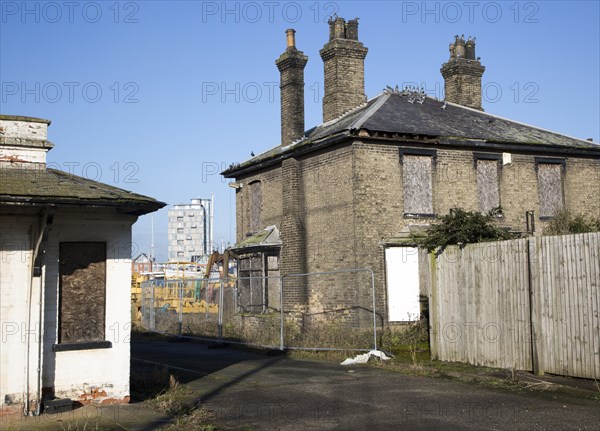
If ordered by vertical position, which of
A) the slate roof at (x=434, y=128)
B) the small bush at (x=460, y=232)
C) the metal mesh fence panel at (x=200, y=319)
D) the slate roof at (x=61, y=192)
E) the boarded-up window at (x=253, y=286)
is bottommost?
the metal mesh fence panel at (x=200, y=319)

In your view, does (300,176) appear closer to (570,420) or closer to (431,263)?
(431,263)

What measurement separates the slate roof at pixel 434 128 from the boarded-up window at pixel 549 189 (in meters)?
0.72

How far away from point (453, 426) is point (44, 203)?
6434mm

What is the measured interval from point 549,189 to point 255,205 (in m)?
10.9

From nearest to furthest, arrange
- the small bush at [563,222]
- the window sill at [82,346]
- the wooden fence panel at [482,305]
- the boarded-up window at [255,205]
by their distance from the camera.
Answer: the window sill at [82,346]
the wooden fence panel at [482,305]
the small bush at [563,222]
the boarded-up window at [255,205]

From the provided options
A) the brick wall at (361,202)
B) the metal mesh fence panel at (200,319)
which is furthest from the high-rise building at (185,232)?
the brick wall at (361,202)

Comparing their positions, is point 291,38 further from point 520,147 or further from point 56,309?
point 56,309

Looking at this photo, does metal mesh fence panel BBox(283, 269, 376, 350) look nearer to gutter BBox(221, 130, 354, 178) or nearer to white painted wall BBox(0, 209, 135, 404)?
gutter BBox(221, 130, 354, 178)

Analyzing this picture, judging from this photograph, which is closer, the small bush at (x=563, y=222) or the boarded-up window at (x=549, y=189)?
the small bush at (x=563, y=222)

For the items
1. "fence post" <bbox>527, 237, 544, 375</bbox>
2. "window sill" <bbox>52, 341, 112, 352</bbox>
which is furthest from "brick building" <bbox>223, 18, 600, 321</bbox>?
"window sill" <bbox>52, 341, 112, 352</bbox>

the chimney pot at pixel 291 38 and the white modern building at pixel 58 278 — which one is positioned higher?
the chimney pot at pixel 291 38

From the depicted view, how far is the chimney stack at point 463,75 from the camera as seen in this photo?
28.7 m

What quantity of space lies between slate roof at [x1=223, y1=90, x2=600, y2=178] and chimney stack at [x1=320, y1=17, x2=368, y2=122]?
482mm

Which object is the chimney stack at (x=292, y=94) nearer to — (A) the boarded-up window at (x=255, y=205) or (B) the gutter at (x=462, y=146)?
(B) the gutter at (x=462, y=146)
